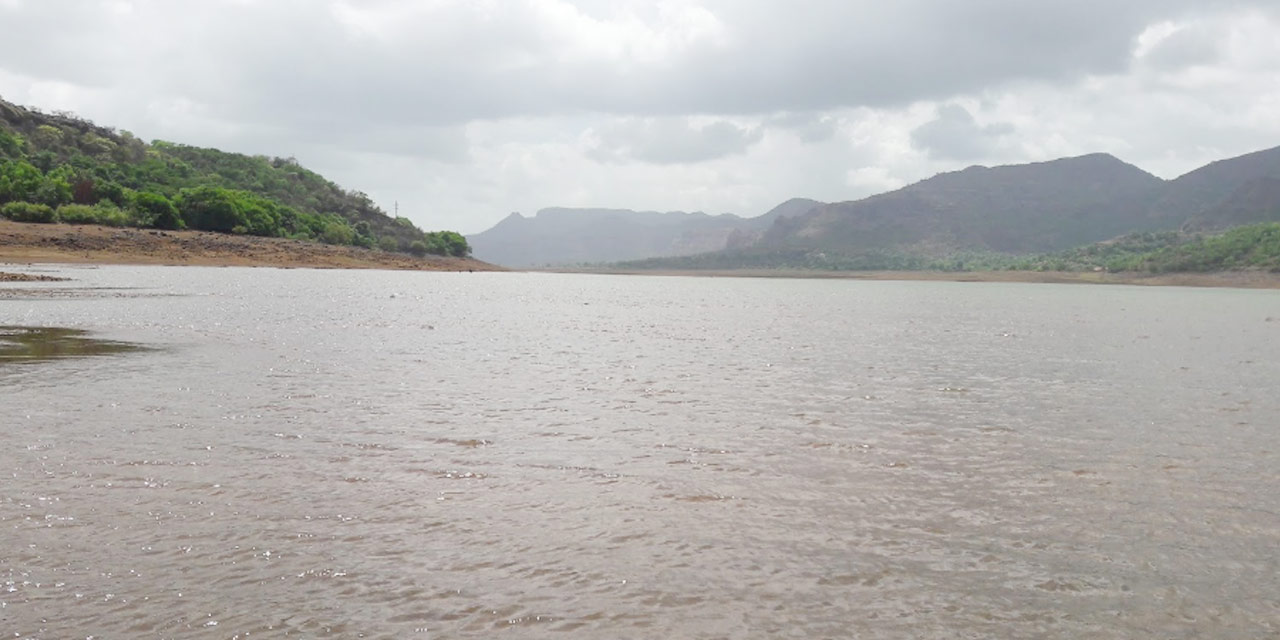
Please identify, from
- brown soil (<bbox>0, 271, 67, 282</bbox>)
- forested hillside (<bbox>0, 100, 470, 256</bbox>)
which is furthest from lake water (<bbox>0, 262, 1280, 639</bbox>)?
forested hillside (<bbox>0, 100, 470, 256</bbox>)

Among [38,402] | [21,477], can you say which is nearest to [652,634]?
[21,477]

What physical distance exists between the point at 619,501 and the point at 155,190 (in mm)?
137475

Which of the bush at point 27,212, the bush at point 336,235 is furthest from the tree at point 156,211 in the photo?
the bush at point 336,235

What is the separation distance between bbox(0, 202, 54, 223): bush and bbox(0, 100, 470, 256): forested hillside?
0.29 feet

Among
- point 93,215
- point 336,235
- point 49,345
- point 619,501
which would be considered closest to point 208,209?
point 93,215

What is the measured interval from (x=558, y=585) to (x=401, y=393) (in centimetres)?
1068

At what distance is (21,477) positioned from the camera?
381 inches

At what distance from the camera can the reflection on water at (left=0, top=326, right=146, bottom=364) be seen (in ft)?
66.8

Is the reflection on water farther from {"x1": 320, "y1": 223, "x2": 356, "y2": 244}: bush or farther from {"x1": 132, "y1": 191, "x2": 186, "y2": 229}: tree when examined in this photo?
{"x1": 320, "y1": 223, "x2": 356, "y2": 244}: bush

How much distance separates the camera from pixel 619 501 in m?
9.74

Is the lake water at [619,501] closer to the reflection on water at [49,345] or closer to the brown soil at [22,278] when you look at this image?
the reflection on water at [49,345]

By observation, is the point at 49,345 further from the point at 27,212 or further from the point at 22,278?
the point at 27,212

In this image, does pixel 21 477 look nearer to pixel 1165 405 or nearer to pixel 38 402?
pixel 38 402

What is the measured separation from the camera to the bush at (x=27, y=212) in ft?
278
